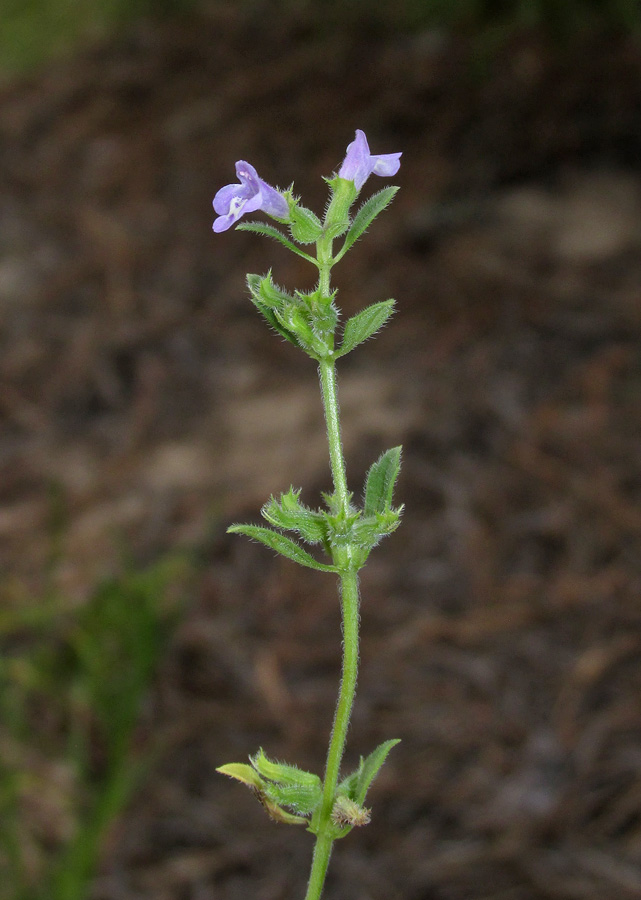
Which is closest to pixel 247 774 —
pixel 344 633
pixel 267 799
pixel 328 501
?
pixel 267 799

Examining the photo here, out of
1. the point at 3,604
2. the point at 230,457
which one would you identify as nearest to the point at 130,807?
the point at 3,604

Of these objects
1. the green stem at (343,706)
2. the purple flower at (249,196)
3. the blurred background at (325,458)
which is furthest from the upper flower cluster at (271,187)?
the blurred background at (325,458)

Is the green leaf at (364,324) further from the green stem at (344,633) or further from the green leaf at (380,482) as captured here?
the green leaf at (380,482)

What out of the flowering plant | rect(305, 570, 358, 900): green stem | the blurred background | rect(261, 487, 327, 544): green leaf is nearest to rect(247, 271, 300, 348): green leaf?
the flowering plant

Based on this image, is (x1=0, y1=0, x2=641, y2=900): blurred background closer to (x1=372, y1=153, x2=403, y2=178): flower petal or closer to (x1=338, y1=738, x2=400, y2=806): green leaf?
(x1=338, y1=738, x2=400, y2=806): green leaf

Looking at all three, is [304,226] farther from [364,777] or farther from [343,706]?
[364,777]

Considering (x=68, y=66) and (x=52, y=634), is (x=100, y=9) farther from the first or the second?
(x=52, y=634)
